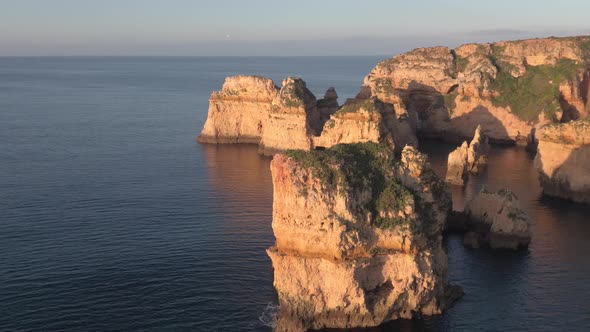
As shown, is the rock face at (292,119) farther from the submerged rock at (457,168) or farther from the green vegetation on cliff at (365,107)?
the submerged rock at (457,168)

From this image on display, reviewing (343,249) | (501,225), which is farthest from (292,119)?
(343,249)

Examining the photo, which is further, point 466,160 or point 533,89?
point 533,89

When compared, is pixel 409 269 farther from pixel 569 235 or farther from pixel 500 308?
pixel 569 235

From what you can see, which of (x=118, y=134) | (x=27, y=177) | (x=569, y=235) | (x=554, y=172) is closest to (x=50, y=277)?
(x=27, y=177)

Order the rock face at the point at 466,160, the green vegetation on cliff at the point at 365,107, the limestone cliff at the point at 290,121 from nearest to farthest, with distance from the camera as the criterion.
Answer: the rock face at the point at 466,160 < the green vegetation on cliff at the point at 365,107 < the limestone cliff at the point at 290,121

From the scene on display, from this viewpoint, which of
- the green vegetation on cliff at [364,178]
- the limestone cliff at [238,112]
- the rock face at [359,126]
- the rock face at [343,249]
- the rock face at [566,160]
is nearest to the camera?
the rock face at [343,249]

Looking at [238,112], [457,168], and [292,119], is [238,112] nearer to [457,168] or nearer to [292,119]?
[292,119]

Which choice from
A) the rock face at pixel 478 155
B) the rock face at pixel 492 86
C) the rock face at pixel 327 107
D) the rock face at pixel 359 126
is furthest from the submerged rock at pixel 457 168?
the rock face at pixel 327 107
